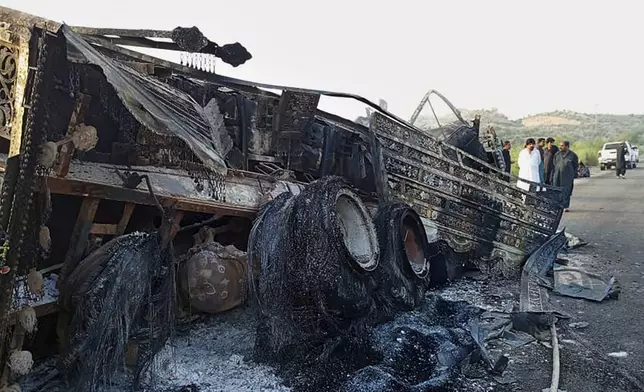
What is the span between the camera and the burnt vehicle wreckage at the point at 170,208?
2.78 m

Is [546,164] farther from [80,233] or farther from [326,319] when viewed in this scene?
[80,233]

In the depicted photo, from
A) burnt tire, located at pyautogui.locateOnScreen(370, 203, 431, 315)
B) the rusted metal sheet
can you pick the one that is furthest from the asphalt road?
burnt tire, located at pyautogui.locateOnScreen(370, 203, 431, 315)

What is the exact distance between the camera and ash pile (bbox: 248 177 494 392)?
3619 mm

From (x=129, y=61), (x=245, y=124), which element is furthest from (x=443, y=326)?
(x=129, y=61)

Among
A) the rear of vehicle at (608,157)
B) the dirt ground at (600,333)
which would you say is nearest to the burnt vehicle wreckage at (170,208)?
the dirt ground at (600,333)

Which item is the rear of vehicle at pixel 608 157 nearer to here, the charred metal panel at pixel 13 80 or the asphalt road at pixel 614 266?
the asphalt road at pixel 614 266

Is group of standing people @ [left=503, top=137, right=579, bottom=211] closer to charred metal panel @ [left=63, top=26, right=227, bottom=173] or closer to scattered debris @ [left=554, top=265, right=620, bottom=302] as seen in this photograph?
scattered debris @ [left=554, top=265, right=620, bottom=302]

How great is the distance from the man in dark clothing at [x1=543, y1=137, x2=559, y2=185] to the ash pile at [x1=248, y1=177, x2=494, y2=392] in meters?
7.69

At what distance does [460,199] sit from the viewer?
652 cm

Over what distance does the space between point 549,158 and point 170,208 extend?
971 centimetres

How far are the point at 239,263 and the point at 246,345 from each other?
0.62m

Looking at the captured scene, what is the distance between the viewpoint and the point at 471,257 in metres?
6.70

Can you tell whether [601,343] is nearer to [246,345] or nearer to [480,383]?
[480,383]

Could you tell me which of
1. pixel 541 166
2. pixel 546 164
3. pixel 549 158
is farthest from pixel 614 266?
pixel 549 158
